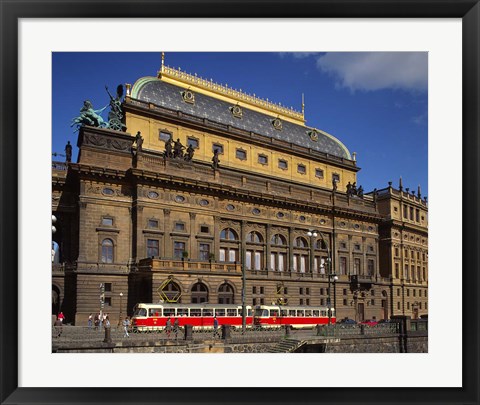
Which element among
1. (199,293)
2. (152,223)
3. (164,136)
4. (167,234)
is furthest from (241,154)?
(199,293)

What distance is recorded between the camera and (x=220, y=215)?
5056 centimetres

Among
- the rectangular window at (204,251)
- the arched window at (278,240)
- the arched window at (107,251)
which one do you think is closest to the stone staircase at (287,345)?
the rectangular window at (204,251)

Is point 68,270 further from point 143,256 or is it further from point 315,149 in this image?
point 315,149

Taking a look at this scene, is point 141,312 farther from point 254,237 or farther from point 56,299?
point 254,237

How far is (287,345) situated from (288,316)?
41.6ft

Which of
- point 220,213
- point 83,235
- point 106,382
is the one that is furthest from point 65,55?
point 220,213

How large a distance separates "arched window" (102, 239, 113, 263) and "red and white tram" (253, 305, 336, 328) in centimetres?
1342

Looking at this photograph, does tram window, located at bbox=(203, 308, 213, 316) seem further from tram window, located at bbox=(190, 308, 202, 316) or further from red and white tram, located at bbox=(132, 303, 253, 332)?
tram window, located at bbox=(190, 308, 202, 316)

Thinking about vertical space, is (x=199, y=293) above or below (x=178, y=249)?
below

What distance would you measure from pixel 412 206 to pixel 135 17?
187ft

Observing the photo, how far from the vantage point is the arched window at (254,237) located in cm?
5381

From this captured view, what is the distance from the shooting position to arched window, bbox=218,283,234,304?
4638 cm

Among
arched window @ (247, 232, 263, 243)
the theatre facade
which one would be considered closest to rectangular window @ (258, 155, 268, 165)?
the theatre facade

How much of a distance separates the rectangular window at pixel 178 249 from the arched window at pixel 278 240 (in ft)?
39.4
